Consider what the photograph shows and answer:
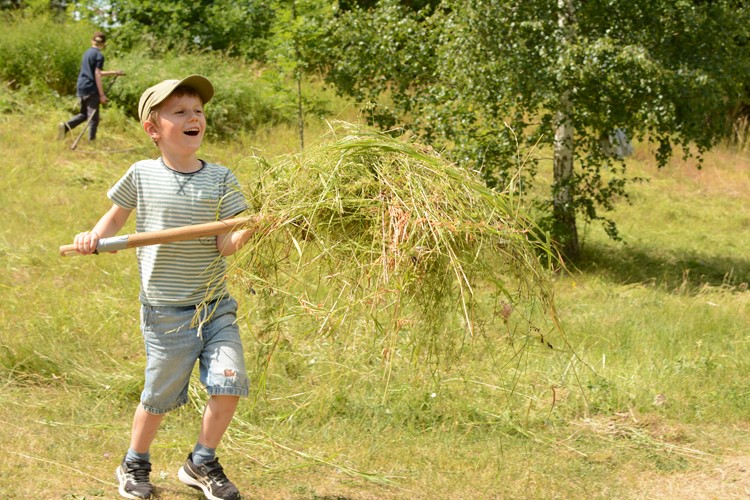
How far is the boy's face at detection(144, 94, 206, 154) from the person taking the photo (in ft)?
12.2

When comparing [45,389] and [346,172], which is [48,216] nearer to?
[45,389]

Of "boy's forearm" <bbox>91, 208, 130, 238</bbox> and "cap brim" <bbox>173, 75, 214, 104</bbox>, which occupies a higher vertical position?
"cap brim" <bbox>173, 75, 214, 104</bbox>

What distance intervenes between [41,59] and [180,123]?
1174 centimetres

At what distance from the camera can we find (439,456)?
14.7 ft

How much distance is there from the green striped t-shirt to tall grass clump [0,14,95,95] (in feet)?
36.4

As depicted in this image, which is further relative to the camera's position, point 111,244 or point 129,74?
point 129,74

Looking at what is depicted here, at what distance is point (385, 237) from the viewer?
132 inches

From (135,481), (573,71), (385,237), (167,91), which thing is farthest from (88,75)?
(385,237)

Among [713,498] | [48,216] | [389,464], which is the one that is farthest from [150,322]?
[48,216]

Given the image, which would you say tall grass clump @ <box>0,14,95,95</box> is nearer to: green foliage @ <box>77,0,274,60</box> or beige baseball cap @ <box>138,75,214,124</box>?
green foliage @ <box>77,0,274,60</box>

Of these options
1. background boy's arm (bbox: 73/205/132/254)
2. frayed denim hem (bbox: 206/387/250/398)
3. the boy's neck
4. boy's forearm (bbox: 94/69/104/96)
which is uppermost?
the boy's neck

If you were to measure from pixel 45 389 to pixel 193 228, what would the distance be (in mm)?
2155

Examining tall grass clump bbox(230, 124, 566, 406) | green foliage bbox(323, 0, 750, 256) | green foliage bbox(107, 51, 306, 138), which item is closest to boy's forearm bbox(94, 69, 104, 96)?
green foliage bbox(107, 51, 306, 138)

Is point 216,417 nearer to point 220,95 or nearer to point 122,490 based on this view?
point 122,490
